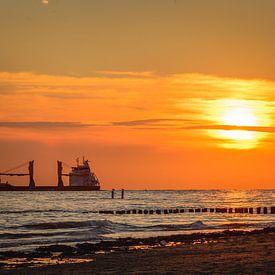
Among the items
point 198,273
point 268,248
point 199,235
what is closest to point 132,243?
point 199,235

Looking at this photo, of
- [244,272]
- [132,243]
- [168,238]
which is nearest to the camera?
[244,272]

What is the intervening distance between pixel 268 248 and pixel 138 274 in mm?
8811

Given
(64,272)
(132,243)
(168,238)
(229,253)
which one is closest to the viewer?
(64,272)

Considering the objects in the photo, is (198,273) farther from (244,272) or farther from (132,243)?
(132,243)

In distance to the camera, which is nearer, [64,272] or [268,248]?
[64,272]

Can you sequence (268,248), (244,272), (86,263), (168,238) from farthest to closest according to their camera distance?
1. (168,238)
2. (268,248)
3. (86,263)
4. (244,272)

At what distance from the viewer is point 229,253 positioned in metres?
22.5

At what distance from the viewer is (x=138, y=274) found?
1733 cm

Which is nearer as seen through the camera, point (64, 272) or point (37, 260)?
point (64, 272)

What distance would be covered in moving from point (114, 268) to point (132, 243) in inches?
433

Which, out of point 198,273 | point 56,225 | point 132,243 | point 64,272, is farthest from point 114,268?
point 56,225

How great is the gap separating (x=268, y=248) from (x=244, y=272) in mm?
8052

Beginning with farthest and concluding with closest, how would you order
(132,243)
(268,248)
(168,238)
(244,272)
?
(168,238), (132,243), (268,248), (244,272)

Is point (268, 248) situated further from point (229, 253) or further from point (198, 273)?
point (198, 273)
